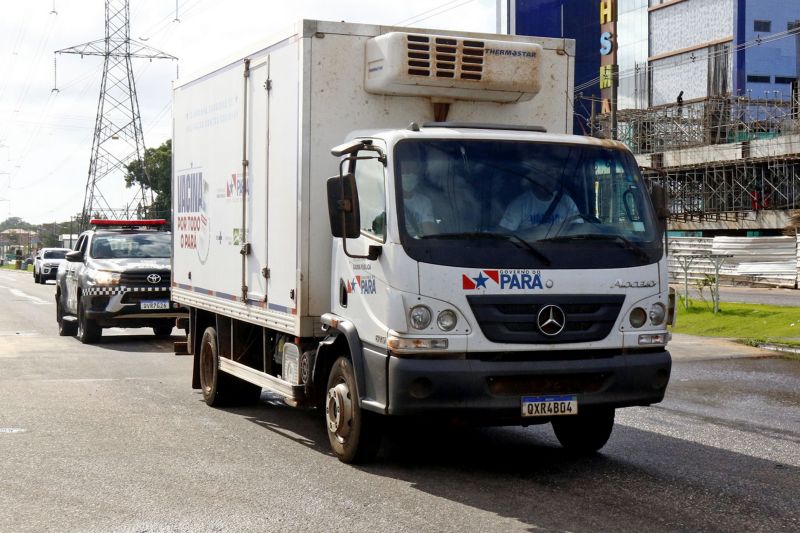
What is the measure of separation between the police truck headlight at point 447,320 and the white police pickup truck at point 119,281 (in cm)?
1126

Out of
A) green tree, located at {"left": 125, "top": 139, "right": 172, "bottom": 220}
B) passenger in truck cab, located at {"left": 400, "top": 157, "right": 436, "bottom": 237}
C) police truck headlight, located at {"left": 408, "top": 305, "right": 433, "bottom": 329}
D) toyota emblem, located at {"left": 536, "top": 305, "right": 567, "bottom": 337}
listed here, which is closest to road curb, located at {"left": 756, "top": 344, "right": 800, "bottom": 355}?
A: toyota emblem, located at {"left": 536, "top": 305, "right": 567, "bottom": 337}

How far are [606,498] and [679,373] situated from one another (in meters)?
8.18

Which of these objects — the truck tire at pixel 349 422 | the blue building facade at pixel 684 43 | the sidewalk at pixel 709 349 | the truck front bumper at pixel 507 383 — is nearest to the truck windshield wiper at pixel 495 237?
the truck front bumper at pixel 507 383

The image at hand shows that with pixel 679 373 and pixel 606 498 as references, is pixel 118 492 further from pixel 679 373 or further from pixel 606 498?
pixel 679 373

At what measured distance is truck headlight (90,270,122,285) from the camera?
61.6ft

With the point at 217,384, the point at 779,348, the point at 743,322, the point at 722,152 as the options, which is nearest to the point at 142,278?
the point at 217,384

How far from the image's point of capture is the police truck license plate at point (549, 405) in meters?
7.39

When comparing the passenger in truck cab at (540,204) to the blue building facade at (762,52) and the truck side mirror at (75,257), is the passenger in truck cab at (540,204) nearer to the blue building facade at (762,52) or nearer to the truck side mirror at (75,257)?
the truck side mirror at (75,257)

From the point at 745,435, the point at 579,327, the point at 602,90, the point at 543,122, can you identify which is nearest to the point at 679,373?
the point at 745,435

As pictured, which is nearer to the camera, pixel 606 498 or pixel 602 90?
pixel 606 498

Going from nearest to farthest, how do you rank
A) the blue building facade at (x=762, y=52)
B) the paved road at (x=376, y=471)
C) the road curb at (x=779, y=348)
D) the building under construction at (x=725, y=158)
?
1. the paved road at (x=376, y=471)
2. the road curb at (x=779, y=348)
3. the building under construction at (x=725, y=158)
4. the blue building facade at (x=762, y=52)

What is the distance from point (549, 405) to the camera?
24.4 ft

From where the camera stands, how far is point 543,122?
9242mm

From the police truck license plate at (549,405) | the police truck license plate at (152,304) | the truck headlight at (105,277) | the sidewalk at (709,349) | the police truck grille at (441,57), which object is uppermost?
the police truck grille at (441,57)
